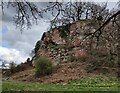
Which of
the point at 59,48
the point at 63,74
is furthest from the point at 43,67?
the point at 59,48

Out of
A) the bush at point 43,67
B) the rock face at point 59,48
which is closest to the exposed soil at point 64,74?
the bush at point 43,67

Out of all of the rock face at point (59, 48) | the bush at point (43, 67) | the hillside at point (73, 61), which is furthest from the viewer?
the rock face at point (59, 48)

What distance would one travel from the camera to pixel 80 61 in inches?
1559

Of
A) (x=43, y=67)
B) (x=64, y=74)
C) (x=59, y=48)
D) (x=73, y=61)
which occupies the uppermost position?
(x=59, y=48)

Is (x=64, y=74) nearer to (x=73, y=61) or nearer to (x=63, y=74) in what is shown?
(x=63, y=74)

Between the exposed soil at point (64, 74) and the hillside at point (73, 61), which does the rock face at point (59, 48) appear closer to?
the hillside at point (73, 61)

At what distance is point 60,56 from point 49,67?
23.4ft

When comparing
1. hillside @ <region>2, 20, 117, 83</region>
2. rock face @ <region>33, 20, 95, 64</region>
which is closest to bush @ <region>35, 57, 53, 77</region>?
hillside @ <region>2, 20, 117, 83</region>

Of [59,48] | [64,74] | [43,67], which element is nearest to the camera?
[64,74]

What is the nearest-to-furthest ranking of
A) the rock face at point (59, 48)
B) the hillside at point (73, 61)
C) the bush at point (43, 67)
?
the hillside at point (73, 61) < the bush at point (43, 67) < the rock face at point (59, 48)

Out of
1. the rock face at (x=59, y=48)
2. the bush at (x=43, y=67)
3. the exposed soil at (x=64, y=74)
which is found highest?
the rock face at (x=59, y=48)

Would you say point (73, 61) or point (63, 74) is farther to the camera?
point (73, 61)

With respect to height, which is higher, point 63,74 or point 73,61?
point 73,61

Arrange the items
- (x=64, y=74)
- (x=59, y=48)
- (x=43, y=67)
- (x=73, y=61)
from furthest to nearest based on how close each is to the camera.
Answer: (x=59, y=48)
(x=73, y=61)
(x=43, y=67)
(x=64, y=74)
